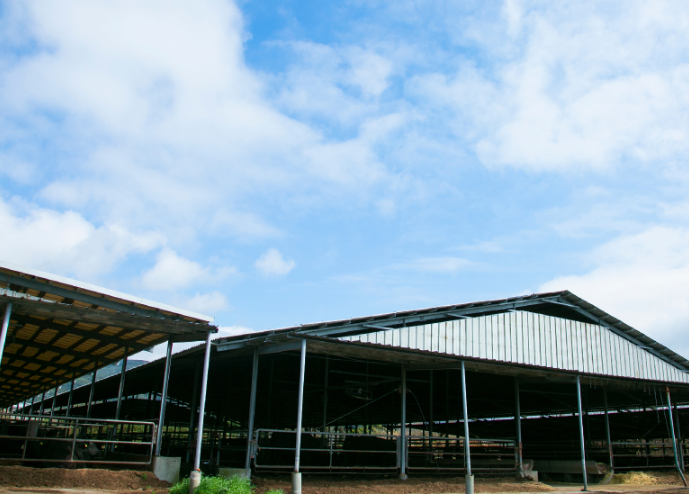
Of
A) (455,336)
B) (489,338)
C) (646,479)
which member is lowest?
(646,479)

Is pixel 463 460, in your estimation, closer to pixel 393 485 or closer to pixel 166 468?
pixel 393 485

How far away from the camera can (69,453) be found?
49.2 ft

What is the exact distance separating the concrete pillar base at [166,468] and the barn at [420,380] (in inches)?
16.9

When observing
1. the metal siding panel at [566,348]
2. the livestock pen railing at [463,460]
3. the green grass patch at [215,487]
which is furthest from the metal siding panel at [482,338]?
the green grass patch at [215,487]

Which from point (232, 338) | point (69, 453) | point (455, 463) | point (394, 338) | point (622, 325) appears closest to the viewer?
point (69, 453)

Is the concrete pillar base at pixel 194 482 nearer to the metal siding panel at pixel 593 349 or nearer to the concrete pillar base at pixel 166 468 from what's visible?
the concrete pillar base at pixel 166 468

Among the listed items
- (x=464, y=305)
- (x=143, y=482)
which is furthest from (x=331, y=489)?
(x=464, y=305)

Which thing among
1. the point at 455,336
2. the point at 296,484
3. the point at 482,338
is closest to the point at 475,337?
the point at 482,338

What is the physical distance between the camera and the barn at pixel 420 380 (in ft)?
54.6

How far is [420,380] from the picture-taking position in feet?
69.4

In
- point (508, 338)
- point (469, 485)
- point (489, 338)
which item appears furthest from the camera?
point (508, 338)

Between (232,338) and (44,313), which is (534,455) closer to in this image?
(232,338)

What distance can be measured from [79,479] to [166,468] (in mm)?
2088

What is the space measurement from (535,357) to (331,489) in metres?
9.86
